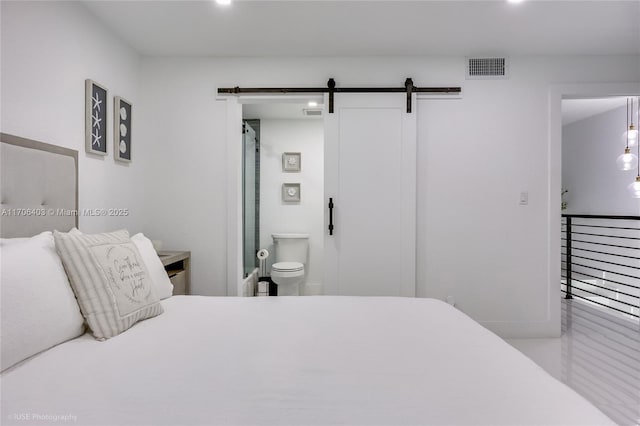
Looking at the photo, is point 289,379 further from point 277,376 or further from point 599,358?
point 599,358

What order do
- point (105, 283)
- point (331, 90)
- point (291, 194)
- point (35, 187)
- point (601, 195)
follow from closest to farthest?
point (105, 283), point (35, 187), point (331, 90), point (291, 194), point (601, 195)

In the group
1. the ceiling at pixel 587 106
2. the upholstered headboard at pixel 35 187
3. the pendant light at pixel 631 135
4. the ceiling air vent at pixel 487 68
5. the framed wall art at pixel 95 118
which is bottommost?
the upholstered headboard at pixel 35 187

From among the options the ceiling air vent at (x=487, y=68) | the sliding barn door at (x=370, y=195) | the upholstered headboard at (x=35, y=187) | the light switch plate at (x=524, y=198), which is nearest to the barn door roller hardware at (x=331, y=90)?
the sliding barn door at (x=370, y=195)

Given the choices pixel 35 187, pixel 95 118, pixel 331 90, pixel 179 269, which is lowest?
pixel 179 269

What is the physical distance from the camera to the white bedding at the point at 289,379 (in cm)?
72

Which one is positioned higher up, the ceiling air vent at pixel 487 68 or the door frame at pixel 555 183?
the ceiling air vent at pixel 487 68

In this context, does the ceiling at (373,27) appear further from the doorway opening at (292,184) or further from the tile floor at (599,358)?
the tile floor at (599,358)

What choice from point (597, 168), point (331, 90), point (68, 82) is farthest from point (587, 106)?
point (68, 82)

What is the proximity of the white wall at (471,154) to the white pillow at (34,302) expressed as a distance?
1943mm

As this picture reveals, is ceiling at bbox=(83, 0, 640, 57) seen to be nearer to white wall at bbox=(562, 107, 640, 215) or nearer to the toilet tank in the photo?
the toilet tank

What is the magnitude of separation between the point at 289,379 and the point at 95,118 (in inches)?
89.8

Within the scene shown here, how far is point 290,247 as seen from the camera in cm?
414

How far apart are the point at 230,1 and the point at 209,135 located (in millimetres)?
1132

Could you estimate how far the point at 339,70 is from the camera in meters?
2.76
